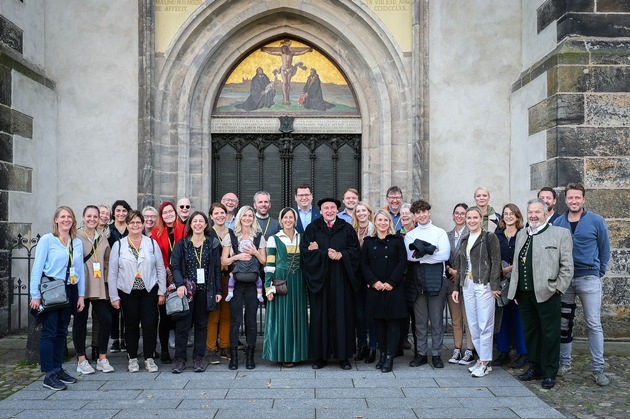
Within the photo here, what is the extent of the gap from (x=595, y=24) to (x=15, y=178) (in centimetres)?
820

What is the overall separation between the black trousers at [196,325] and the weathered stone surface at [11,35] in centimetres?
490

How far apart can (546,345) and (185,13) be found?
287 inches

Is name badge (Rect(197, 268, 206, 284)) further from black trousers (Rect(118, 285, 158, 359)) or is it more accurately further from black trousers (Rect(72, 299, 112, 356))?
black trousers (Rect(72, 299, 112, 356))

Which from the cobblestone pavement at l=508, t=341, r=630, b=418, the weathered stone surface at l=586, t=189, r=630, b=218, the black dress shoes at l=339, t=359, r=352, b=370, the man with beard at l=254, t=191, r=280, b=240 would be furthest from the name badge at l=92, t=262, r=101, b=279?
the weathered stone surface at l=586, t=189, r=630, b=218

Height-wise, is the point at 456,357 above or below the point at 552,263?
below

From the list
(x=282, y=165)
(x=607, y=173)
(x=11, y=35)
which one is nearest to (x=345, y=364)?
(x=607, y=173)

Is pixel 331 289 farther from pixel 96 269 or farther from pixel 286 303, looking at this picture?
pixel 96 269

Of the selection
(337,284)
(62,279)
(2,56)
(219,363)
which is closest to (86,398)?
(62,279)

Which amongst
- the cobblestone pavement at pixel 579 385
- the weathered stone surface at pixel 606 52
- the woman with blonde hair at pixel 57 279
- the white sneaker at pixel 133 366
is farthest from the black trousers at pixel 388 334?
the weathered stone surface at pixel 606 52

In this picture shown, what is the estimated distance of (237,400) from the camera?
5262 mm

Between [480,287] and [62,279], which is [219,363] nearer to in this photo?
[62,279]

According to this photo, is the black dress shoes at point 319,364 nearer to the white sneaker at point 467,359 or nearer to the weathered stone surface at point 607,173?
the white sneaker at point 467,359

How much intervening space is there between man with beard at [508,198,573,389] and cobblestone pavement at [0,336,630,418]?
223 millimetres

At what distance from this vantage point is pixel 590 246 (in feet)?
19.6
